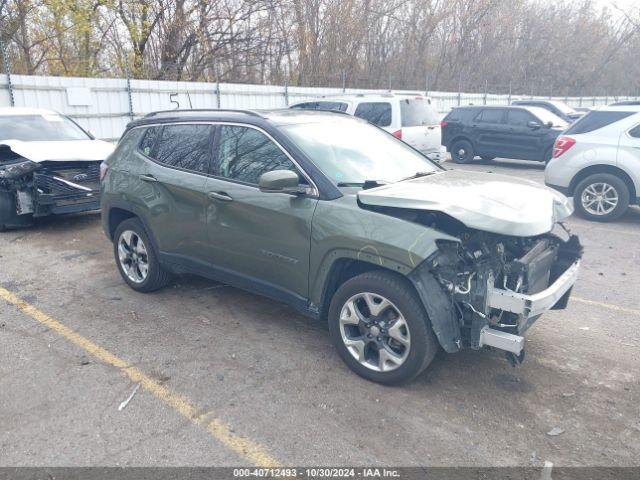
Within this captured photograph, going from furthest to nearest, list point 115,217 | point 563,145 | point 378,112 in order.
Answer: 1. point 378,112
2. point 563,145
3. point 115,217

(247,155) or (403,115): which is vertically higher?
(403,115)

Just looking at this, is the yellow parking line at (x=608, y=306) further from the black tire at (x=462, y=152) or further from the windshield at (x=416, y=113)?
the black tire at (x=462, y=152)

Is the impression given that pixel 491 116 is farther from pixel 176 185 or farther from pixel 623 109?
pixel 176 185

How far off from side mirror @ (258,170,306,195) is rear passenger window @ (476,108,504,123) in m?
12.1

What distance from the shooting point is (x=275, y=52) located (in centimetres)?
→ 2070

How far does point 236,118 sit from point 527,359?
9.86ft

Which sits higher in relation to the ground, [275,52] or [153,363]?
[275,52]

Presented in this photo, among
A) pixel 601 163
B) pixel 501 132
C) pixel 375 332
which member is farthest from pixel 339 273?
pixel 501 132

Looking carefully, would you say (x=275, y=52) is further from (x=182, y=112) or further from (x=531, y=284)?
(x=531, y=284)

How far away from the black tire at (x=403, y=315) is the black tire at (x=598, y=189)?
6.12 meters

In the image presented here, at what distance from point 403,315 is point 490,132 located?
40.4 ft

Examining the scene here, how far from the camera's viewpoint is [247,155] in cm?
407

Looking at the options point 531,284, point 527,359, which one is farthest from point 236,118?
point 527,359

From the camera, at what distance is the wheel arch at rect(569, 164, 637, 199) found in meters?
7.75
